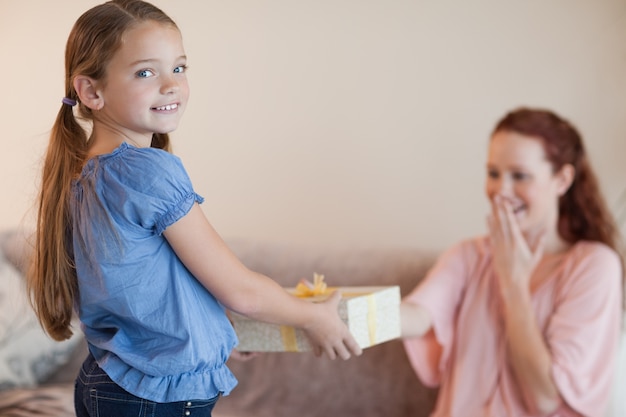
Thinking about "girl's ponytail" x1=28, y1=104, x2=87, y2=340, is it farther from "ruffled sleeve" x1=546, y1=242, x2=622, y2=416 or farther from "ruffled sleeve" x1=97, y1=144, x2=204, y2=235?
"ruffled sleeve" x1=546, y1=242, x2=622, y2=416

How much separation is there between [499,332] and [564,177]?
0.40 meters

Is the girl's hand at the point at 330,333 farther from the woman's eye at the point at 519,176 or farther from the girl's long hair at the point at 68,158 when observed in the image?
the woman's eye at the point at 519,176

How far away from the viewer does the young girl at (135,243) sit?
3.73ft

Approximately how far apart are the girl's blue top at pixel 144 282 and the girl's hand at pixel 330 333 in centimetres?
20

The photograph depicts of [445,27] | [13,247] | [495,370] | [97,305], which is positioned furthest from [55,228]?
[445,27]

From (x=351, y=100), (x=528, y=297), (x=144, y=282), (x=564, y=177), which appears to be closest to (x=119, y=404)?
(x=144, y=282)

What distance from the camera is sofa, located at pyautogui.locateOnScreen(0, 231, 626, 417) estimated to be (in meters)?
2.21

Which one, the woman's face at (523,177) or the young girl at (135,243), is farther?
the woman's face at (523,177)

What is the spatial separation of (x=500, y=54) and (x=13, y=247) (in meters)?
1.48

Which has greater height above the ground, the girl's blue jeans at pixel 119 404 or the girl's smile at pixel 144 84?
the girl's smile at pixel 144 84

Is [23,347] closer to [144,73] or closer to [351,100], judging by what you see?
[351,100]

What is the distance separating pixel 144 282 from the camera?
45.4 inches

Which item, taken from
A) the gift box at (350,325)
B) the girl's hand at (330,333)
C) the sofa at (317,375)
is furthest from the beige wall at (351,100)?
the girl's hand at (330,333)

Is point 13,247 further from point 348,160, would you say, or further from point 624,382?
point 624,382
